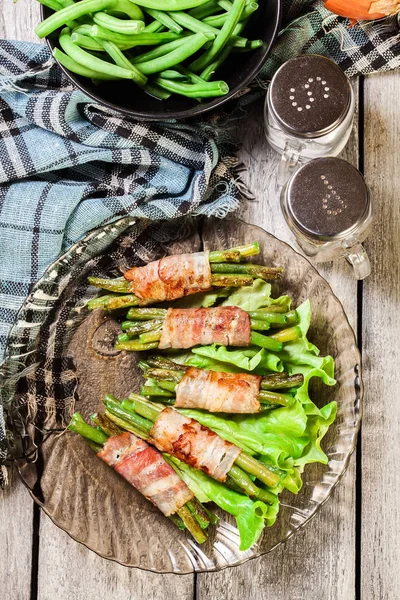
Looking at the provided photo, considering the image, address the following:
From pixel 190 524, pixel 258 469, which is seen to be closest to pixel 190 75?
pixel 258 469

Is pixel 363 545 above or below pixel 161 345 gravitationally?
below

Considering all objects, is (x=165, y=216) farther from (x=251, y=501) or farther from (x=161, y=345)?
(x=251, y=501)

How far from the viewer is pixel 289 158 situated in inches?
66.8

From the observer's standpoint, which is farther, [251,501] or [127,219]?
[127,219]

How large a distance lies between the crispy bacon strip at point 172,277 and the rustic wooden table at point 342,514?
0.89 feet

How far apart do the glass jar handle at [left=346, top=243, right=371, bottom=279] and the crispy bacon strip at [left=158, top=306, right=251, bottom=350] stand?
302 millimetres

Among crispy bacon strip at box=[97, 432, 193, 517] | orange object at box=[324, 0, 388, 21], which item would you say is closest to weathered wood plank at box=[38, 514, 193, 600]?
crispy bacon strip at box=[97, 432, 193, 517]

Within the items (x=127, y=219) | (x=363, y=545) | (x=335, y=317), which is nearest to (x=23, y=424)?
(x=127, y=219)

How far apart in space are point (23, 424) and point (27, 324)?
235 mm

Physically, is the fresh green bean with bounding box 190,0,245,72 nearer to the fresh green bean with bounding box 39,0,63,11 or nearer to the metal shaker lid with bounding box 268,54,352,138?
the metal shaker lid with bounding box 268,54,352,138

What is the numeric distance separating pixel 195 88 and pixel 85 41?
26cm

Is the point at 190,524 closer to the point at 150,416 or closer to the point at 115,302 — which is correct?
the point at 150,416

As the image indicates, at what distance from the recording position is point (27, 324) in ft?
5.39

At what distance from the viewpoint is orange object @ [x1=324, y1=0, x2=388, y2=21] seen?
5.11 feet
